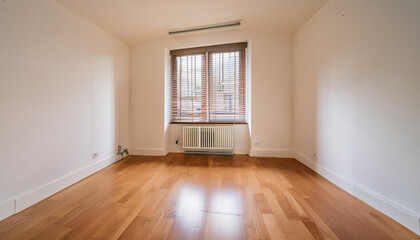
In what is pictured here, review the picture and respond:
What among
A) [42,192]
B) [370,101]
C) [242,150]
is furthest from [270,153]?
[42,192]

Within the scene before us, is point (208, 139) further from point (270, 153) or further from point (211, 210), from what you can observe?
point (211, 210)

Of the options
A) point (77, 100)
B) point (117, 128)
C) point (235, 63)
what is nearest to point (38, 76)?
point (77, 100)

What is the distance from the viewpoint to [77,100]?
208 cm

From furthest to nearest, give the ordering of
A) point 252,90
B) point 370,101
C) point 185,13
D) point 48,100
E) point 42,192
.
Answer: point 252,90, point 185,13, point 48,100, point 42,192, point 370,101

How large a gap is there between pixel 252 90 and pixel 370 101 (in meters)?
1.81

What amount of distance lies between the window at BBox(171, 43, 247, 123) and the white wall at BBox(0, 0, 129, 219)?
1457mm

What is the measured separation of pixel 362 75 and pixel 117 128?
3.90m

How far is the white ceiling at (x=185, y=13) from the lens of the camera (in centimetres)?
209

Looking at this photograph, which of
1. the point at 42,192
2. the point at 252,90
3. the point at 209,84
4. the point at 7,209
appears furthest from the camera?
the point at 209,84

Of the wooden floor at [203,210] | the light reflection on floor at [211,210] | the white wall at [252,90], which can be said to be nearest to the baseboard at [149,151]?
the white wall at [252,90]

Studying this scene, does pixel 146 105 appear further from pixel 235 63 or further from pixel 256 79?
pixel 256 79

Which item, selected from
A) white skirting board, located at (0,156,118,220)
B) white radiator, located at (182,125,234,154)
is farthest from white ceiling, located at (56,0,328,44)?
white skirting board, located at (0,156,118,220)

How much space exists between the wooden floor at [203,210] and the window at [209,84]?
158cm

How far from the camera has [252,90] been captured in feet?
9.98
